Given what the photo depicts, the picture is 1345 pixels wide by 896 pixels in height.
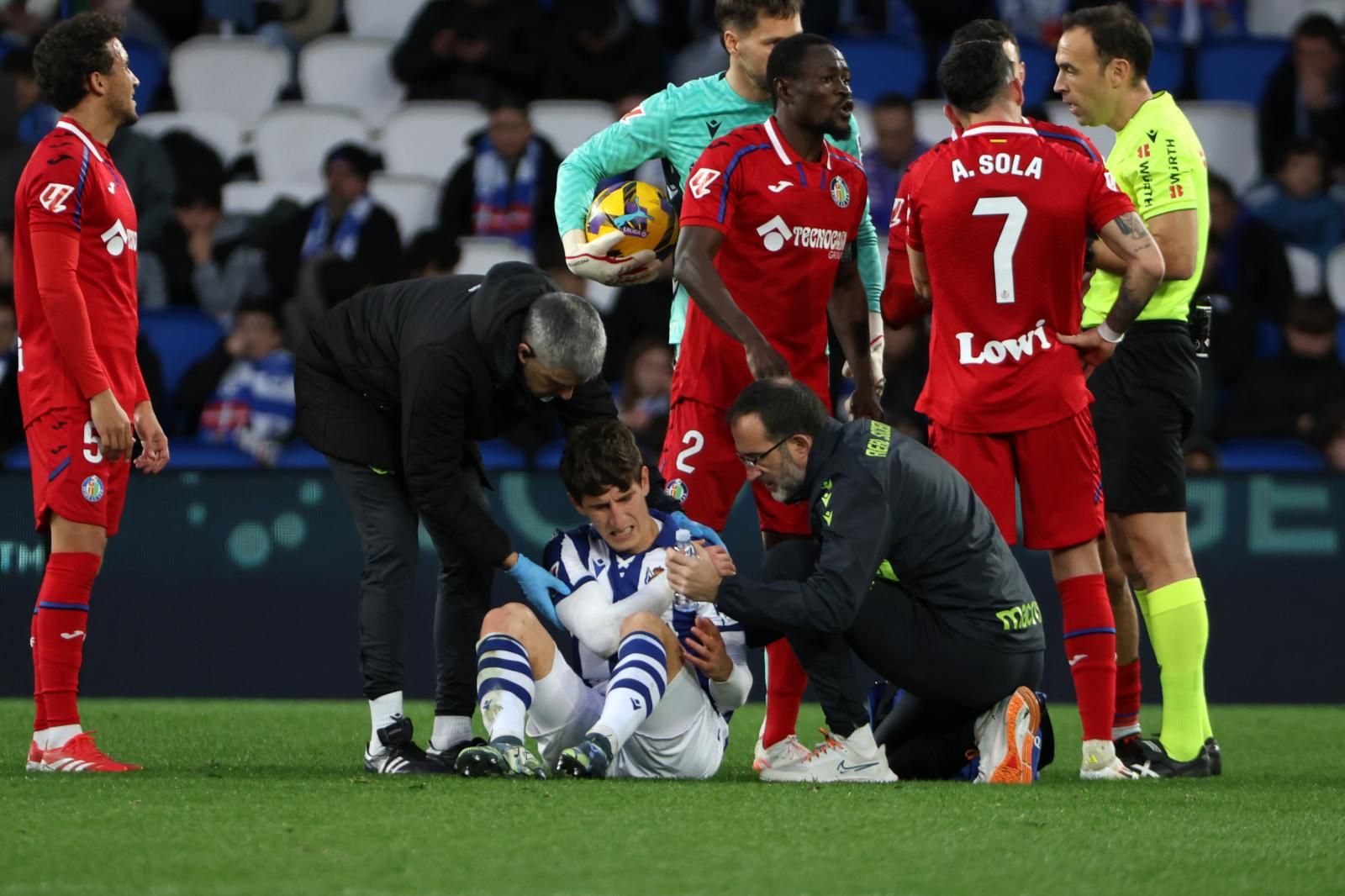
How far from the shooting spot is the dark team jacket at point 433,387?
16.5ft

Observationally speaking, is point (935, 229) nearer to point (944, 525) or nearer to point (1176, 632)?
point (944, 525)

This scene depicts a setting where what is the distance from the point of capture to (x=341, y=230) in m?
10.5

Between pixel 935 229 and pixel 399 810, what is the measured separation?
2220 millimetres

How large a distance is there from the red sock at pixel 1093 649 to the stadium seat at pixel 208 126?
24.7 feet

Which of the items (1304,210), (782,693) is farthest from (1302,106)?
(782,693)

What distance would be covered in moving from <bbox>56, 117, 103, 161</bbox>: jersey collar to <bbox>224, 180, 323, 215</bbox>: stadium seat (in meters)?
5.72

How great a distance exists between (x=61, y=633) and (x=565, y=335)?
1.72 m

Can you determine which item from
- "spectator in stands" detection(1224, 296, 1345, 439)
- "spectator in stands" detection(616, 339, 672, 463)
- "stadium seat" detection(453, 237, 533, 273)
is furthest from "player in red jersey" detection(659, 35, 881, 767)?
"stadium seat" detection(453, 237, 533, 273)

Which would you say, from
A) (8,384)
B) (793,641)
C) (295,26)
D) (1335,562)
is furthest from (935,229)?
(295,26)

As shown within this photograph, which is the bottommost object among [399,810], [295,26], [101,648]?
[101,648]

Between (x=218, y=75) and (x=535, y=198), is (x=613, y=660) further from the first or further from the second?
(x=218, y=75)

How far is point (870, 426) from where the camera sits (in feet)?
16.6

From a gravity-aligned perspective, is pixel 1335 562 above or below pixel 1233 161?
below

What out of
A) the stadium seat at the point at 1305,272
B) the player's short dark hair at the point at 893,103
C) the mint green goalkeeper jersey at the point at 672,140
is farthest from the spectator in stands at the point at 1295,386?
the mint green goalkeeper jersey at the point at 672,140
